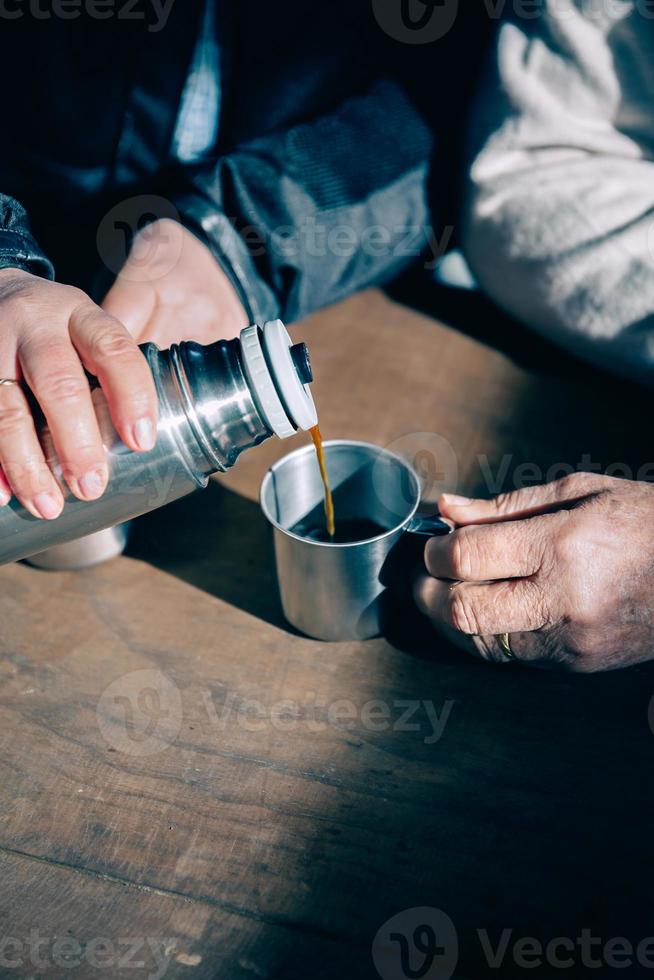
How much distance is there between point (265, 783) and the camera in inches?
23.4

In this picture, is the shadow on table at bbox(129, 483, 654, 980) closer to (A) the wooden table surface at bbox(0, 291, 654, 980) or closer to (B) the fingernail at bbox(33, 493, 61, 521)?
(A) the wooden table surface at bbox(0, 291, 654, 980)

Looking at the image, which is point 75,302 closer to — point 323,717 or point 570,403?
point 323,717

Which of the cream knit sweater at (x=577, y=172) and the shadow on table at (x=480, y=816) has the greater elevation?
the cream knit sweater at (x=577, y=172)

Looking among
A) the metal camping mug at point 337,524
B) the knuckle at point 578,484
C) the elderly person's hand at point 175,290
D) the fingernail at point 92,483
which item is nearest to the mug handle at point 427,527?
the metal camping mug at point 337,524

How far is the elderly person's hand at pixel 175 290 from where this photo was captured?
2.80ft

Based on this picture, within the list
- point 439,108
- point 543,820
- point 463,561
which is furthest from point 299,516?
point 439,108

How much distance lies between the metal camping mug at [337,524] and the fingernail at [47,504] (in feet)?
0.52

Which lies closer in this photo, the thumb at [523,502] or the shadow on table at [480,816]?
the shadow on table at [480,816]

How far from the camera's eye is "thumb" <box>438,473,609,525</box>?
2.18ft

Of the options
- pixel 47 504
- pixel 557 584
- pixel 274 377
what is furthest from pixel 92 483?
pixel 557 584

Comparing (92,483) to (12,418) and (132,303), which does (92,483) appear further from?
(132,303)

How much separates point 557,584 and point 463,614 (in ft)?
0.25

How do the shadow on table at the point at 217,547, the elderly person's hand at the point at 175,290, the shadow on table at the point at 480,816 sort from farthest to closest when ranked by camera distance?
the elderly person's hand at the point at 175,290 < the shadow on table at the point at 217,547 < the shadow on table at the point at 480,816

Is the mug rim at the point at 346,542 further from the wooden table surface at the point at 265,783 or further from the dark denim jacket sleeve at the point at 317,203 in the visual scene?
the dark denim jacket sleeve at the point at 317,203
